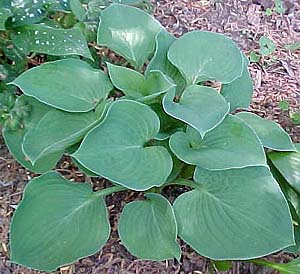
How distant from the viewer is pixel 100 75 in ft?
5.56

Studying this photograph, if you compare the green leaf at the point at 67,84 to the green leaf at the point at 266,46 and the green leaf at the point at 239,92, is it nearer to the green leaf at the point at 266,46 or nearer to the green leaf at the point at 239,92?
the green leaf at the point at 239,92

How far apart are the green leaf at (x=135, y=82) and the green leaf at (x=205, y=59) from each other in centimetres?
9

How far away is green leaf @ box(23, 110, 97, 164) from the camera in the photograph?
1.51 meters

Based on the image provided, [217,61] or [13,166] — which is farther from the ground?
[217,61]

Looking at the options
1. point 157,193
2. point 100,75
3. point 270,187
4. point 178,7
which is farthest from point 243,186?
point 178,7

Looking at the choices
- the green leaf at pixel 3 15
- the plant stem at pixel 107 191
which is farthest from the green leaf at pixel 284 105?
the green leaf at pixel 3 15

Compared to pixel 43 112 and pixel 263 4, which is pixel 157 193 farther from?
pixel 263 4

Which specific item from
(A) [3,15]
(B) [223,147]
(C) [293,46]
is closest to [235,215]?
(B) [223,147]

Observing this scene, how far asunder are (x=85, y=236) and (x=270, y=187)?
480mm

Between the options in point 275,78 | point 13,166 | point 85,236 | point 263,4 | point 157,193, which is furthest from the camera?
point 263,4

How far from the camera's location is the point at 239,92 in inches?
69.5

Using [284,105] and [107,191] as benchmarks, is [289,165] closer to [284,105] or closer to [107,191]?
[284,105]

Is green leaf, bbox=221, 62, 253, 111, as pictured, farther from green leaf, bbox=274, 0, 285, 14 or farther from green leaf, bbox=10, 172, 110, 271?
green leaf, bbox=274, 0, 285, 14

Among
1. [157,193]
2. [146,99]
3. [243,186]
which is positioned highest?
[146,99]
